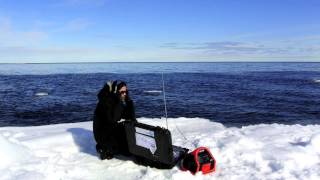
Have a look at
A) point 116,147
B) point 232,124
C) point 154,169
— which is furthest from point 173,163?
point 232,124

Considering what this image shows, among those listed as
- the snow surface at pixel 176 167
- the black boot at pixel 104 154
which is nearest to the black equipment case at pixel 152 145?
the snow surface at pixel 176 167

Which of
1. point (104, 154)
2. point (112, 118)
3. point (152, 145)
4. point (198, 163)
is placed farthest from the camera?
point (104, 154)

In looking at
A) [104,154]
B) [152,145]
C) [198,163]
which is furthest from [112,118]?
[198,163]

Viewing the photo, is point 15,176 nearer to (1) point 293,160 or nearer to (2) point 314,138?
(1) point 293,160

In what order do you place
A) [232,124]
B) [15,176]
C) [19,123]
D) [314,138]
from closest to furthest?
[15,176] → [314,138] → [232,124] → [19,123]

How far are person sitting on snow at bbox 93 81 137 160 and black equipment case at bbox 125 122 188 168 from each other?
214 mm

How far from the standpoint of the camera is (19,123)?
869 inches

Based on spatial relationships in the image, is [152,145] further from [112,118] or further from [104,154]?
[104,154]

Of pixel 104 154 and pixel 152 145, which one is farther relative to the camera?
pixel 104 154

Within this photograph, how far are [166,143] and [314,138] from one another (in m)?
3.61

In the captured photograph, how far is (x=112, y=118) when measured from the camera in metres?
7.29

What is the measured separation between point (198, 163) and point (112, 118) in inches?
72.8

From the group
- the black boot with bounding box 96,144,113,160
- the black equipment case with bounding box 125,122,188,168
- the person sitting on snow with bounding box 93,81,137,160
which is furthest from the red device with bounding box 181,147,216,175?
the black boot with bounding box 96,144,113,160

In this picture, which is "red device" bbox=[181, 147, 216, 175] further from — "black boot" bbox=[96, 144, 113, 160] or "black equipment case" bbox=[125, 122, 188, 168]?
"black boot" bbox=[96, 144, 113, 160]
